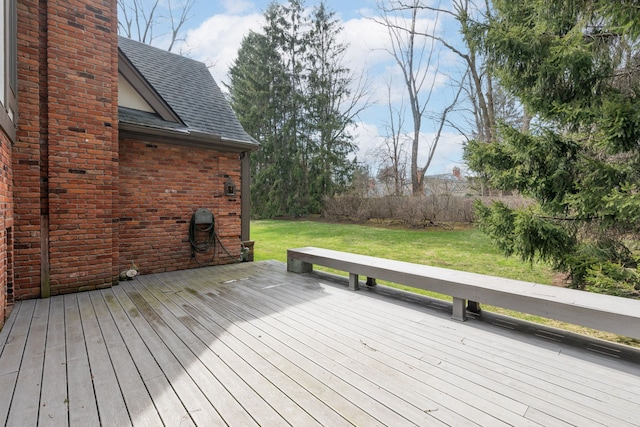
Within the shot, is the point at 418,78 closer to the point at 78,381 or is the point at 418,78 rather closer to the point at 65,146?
the point at 65,146

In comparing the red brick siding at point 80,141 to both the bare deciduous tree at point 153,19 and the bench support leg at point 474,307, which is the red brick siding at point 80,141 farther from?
the bare deciduous tree at point 153,19

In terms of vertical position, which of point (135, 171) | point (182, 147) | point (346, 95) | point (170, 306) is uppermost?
point (346, 95)

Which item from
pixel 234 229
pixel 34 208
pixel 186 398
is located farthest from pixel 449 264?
pixel 34 208

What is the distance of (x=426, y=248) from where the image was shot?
8.52 meters

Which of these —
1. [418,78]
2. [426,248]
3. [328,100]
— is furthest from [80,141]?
[418,78]

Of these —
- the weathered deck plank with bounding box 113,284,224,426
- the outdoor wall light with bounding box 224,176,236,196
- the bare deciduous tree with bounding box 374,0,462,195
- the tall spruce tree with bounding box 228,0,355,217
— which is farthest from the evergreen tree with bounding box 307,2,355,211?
the weathered deck plank with bounding box 113,284,224,426

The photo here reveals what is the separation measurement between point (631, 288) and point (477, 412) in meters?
2.98

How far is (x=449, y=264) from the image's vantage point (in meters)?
6.68

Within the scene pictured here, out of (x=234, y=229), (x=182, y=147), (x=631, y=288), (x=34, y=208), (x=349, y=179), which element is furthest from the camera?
(x=349, y=179)

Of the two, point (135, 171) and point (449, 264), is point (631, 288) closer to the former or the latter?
point (449, 264)

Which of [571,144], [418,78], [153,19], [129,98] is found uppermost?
[153,19]

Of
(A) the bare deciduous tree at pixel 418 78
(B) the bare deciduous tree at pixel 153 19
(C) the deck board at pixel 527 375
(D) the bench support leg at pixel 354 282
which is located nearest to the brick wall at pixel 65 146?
(D) the bench support leg at pixel 354 282

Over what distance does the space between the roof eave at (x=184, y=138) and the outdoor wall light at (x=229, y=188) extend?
2.14ft

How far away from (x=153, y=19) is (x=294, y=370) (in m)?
19.7
